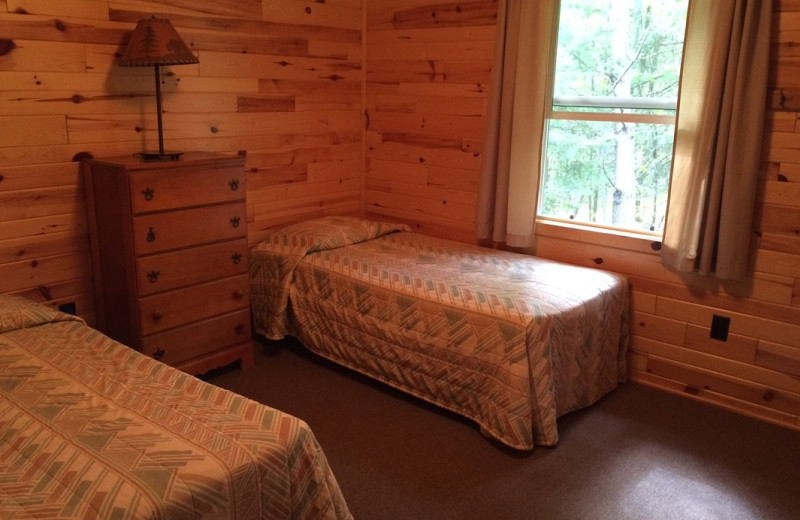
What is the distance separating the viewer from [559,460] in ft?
8.29

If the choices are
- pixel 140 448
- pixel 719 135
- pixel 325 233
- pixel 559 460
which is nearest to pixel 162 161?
pixel 325 233

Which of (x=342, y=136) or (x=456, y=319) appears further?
(x=342, y=136)

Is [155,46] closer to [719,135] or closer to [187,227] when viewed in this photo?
[187,227]

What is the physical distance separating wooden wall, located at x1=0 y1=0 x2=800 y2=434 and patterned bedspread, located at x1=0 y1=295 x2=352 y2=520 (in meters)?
1.06

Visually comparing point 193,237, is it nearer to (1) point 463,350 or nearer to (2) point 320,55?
→ (1) point 463,350

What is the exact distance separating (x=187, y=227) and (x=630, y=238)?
6.53ft

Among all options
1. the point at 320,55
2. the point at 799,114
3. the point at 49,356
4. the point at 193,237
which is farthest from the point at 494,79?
the point at 49,356

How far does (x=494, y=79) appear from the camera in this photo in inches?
134

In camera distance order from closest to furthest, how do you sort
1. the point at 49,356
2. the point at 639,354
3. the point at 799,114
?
1. the point at 49,356
2. the point at 799,114
3. the point at 639,354

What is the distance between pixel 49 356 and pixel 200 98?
5.44 feet

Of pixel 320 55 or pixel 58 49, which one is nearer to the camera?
pixel 58 49

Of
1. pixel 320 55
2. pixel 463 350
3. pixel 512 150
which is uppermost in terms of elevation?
pixel 320 55

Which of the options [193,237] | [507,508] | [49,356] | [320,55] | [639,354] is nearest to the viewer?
[49,356]

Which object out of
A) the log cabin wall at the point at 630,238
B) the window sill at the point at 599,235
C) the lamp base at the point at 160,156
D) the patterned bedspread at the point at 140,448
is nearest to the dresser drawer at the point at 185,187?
the lamp base at the point at 160,156
